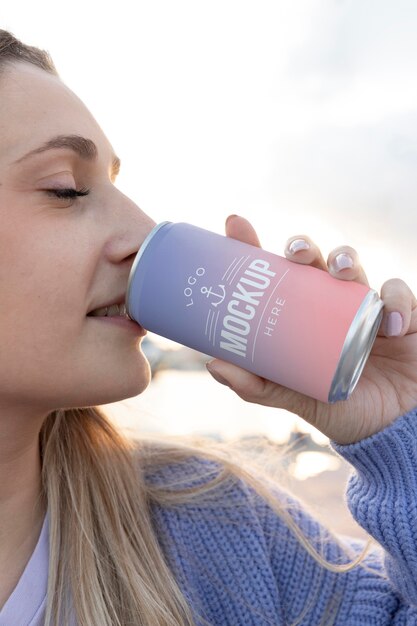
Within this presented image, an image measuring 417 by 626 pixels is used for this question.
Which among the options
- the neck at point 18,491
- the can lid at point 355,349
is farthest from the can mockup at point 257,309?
the neck at point 18,491

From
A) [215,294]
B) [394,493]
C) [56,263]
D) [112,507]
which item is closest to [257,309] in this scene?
[215,294]

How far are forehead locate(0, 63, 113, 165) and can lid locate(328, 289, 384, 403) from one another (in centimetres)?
48

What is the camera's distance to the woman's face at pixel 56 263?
1123mm

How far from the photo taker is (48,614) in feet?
4.06

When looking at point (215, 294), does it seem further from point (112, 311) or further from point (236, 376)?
point (112, 311)

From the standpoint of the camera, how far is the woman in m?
1.13

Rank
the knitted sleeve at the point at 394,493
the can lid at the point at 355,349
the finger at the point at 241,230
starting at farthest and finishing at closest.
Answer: the knitted sleeve at the point at 394,493 → the finger at the point at 241,230 → the can lid at the point at 355,349

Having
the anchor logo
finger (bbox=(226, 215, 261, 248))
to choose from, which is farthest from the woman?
the anchor logo

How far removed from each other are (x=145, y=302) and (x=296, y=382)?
22cm

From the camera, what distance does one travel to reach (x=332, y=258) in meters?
1.08

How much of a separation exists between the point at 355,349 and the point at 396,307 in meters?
0.19

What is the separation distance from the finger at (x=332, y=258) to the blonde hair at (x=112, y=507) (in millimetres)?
514

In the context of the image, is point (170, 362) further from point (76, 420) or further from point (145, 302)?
point (145, 302)

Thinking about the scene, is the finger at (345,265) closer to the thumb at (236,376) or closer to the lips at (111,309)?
the thumb at (236,376)
